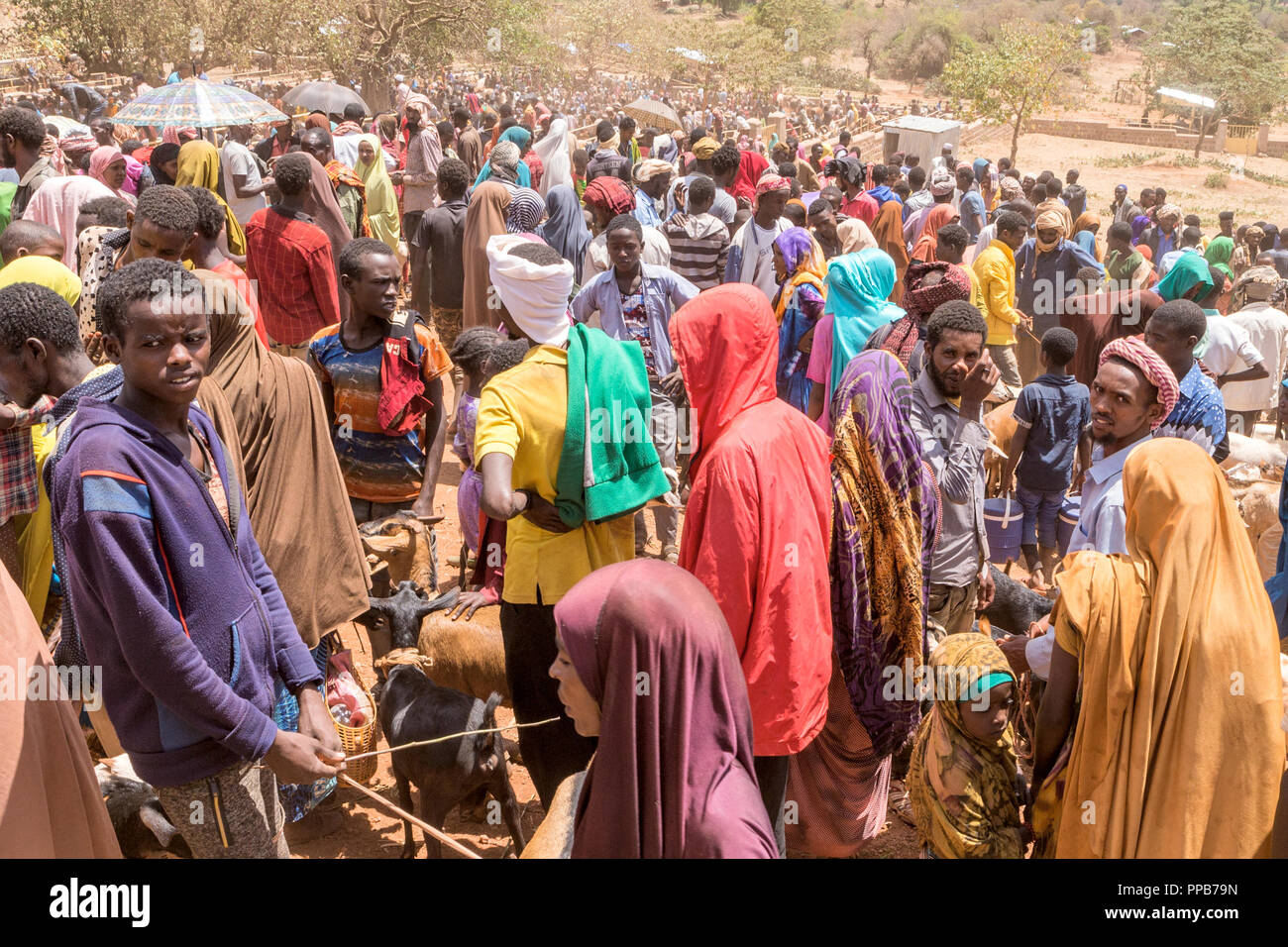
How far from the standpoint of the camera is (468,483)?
16.6ft

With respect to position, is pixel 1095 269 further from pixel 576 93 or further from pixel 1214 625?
pixel 576 93

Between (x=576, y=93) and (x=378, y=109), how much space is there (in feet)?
37.1

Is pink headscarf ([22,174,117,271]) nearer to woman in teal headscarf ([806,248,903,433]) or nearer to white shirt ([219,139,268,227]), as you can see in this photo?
white shirt ([219,139,268,227])

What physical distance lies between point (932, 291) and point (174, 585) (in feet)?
12.0

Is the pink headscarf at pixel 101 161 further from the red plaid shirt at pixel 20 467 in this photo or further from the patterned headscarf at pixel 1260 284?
the patterned headscarf at pixel 1260 284

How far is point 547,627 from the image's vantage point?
350cm

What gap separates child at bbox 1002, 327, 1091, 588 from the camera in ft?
20.3

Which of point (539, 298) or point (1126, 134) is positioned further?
point (1126, 134)

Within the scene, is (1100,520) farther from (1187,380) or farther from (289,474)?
(289,474)

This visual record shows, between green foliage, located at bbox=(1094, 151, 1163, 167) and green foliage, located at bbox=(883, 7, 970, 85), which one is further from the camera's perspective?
green foliage, located at bbox=(883, 7, 970, 85)

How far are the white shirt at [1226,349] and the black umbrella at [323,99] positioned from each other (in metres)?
10.7

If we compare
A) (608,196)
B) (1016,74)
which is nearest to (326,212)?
(608,196)

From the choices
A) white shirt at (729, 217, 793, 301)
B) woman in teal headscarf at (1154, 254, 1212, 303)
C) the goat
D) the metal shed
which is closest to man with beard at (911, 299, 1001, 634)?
the goat

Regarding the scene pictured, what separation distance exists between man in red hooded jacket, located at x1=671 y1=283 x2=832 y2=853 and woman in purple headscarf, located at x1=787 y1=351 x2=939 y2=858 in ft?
0.49
